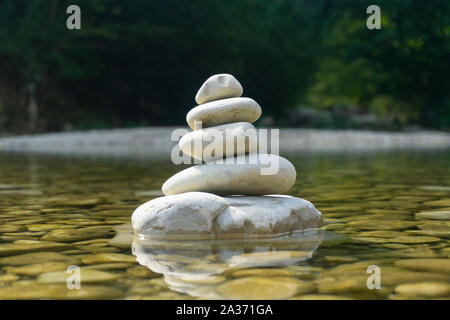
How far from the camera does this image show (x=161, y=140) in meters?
18.5

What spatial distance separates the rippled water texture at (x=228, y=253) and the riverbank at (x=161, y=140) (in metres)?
10.9

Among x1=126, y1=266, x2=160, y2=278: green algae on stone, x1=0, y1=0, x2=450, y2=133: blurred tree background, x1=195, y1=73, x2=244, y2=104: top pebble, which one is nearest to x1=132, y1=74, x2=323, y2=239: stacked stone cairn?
x1=195, y1=73, x2=244, y2=104: top pebble

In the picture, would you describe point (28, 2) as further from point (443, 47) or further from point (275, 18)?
point (443, 47)

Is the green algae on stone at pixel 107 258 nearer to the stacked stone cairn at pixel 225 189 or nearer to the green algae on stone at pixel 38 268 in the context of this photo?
the green algae on stone at pixel 38 268

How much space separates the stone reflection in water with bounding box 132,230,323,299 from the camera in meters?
2.55

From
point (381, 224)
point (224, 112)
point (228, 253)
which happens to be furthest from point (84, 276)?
point (381, 224)

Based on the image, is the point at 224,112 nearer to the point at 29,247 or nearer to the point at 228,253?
the point at 228,253

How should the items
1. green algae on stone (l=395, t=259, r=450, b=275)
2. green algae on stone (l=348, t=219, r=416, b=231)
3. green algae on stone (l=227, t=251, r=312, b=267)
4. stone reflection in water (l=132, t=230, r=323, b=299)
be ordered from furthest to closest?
1. green algae on stone (l=348, t=219, r=416, b=231)
2. green algae on stone (l=227, t=251, r=312, b=267)
3. green algae on stone (l=395, t=259, r=450, b=275)
4. stone reflection in water (l=132, t=230, r=323, b=299)

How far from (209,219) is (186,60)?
824 inches

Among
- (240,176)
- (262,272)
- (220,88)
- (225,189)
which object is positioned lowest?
(262,272)

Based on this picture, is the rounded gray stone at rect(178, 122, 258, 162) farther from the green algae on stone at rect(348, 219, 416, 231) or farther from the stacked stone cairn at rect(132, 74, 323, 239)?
the green algae on stone at rect(348, 219, 416, 231)

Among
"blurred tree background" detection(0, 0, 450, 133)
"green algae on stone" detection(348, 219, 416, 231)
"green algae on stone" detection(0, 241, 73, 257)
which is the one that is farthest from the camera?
"blurred tree background" detection(0, 0, 450, 133)
